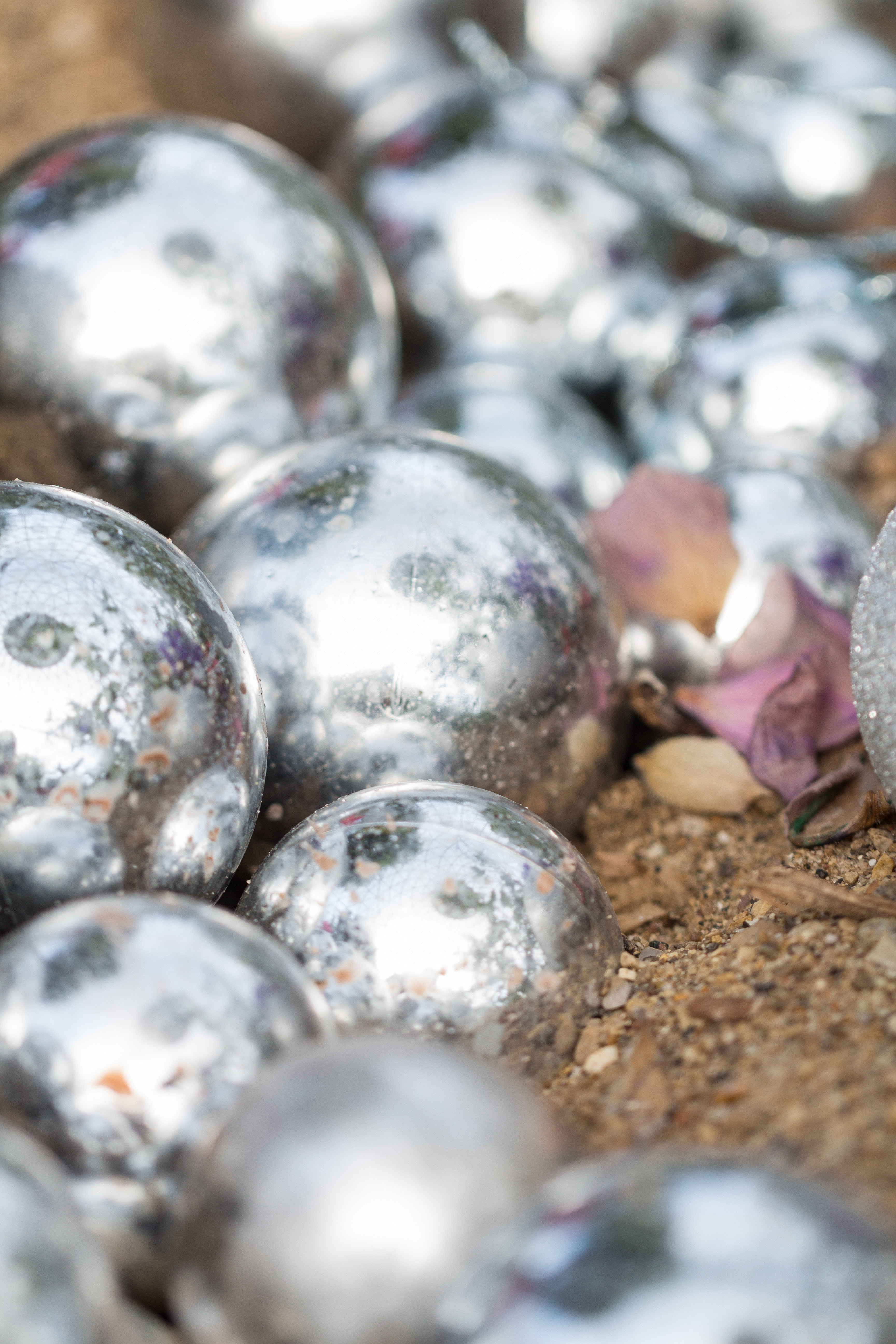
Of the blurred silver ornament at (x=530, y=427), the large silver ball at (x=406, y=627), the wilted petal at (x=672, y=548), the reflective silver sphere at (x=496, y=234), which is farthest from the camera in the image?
the reflective silver sphere at (x=496, y=234)

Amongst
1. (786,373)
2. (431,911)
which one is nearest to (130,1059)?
(431,911)

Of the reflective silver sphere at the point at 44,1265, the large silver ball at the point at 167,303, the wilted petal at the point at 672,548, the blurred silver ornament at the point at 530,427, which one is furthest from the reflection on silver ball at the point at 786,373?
the reflective silver sphere at the point at 44,1265

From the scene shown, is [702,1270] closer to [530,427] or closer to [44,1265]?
[44,1265]

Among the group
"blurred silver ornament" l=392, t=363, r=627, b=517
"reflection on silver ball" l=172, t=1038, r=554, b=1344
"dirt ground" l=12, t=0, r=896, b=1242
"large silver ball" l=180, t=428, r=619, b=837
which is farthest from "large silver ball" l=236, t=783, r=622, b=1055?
"blurred silver ornament" l=392, t=363, r=627, b=517

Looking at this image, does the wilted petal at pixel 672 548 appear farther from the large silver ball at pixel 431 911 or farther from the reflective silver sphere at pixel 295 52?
the reflective silver sphere at pixel 295 52

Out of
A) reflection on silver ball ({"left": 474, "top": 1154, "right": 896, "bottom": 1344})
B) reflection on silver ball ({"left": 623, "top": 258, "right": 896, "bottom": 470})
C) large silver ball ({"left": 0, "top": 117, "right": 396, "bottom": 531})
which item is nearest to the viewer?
reflection on silver ball ({"left": 474, "top": 1154, "right": 896, "bottom": 1344})

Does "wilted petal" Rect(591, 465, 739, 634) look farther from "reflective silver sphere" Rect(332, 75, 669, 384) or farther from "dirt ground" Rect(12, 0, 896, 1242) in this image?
"reflective silver sphere" Rect(332, 75, 669, 384)
